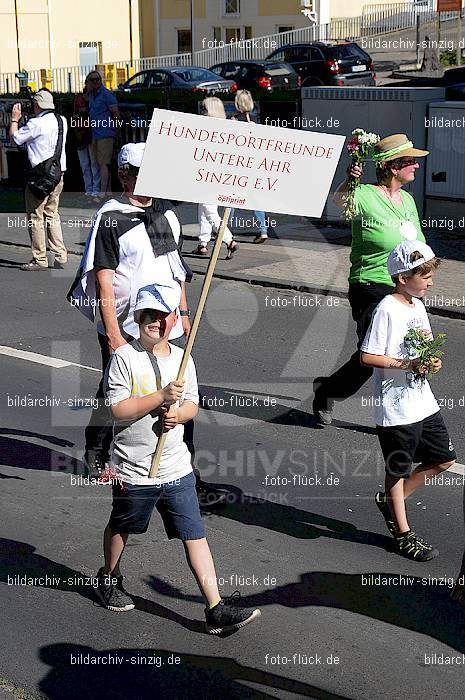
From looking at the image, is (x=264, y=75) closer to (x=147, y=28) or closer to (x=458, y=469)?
(x=147, y=28)

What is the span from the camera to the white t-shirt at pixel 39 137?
41.3 ft

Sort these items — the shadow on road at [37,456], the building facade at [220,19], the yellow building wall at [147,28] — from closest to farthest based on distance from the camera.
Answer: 1. the shadow on road at [37,456]
2. the building facade at [220,19]
3. the yellow building wall at [147,28]

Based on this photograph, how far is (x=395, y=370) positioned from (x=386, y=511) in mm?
781

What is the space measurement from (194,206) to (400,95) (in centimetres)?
382

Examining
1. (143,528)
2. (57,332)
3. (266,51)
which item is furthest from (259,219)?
(266,51)

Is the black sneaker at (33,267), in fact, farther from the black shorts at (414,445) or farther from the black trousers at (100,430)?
the black shorts at (414,445)

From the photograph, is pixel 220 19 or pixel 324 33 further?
pixel 220 19

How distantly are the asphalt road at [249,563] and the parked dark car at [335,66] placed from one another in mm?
26442

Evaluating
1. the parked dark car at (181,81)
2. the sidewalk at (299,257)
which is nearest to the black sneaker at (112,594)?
the sidewalk at (299,257)

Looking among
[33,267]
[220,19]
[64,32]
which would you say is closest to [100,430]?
[33,267]

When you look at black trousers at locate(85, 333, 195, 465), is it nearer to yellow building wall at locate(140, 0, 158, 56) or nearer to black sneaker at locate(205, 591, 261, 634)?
black sneaker at locate(205, 591, 261, 634)

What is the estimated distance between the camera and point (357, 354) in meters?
7.35

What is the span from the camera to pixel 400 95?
14.7m

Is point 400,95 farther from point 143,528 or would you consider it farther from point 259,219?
point 143,528
